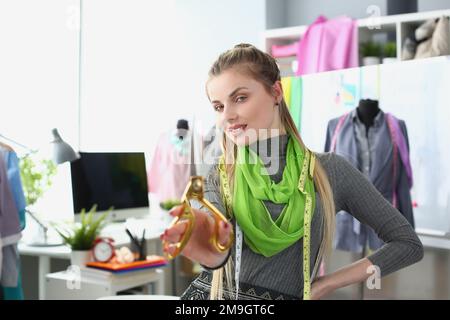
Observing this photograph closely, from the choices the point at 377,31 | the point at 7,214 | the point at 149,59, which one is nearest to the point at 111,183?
the point at 7,214

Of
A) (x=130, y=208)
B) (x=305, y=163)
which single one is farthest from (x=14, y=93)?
(x=305, y=163)

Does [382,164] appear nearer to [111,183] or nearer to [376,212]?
[111,183]

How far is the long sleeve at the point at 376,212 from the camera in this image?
2.16ft

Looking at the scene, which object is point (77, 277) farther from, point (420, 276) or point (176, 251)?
point (176, 251)

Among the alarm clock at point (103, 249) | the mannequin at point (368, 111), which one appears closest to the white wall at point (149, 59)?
the mannequin at point (368, 111)

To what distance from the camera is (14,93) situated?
2.77m

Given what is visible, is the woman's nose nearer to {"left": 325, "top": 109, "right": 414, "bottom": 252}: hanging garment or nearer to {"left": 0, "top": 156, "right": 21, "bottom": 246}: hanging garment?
{"left": 0, "top": 156, "right": 21, "bottom": 246}: hanging garment

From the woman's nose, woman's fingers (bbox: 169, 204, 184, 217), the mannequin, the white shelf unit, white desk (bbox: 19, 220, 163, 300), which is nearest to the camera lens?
woman's fingers (bbox: 169, 204, 184, 217)

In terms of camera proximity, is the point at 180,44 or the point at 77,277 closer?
the point at 77,277

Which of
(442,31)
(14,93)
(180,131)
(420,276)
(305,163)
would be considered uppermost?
(442,31)

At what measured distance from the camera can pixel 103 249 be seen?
1980mm

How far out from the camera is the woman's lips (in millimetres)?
554

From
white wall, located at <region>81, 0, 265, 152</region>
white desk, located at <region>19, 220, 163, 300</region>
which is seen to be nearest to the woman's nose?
white desk, located at <region>19, 220, 163, 300</region>
